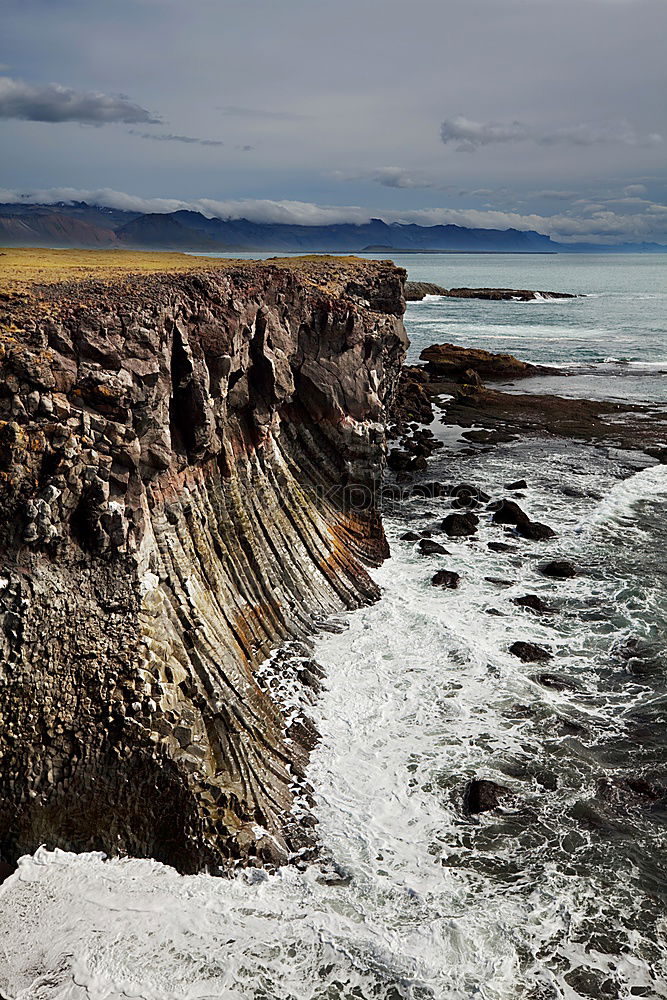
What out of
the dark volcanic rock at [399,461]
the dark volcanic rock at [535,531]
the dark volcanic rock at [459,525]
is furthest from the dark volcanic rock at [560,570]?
the dark volcanic rock at [399,461]

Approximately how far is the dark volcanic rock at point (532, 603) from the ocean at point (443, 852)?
29 centimetres

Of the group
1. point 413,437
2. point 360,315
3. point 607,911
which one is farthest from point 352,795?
point 413,437

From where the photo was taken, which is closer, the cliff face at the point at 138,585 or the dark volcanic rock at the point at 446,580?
the cliff face at the point at 138,585

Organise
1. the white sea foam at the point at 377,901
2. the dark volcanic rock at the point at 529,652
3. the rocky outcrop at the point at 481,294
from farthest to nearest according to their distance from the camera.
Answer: the rocky outcrop at the point at 481,294 < the dark volcanic rock at the point at 529,652 < the white sea foam at the point at 377,901

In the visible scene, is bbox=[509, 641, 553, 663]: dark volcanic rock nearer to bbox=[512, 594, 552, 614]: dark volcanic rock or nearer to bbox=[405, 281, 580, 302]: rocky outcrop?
bbox=[512, 594, 552, 614]: dark volcanic rock

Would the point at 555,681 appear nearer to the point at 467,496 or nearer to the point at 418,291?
the point at 467,496

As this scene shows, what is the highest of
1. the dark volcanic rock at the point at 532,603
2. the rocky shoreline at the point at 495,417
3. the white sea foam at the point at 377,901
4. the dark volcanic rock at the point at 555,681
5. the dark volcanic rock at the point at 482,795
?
the rocky shoreline at the point at 495,417

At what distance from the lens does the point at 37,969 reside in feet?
39.3

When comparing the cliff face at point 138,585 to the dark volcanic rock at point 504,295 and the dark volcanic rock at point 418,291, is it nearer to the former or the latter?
the dark volcanic rock at point 418,291

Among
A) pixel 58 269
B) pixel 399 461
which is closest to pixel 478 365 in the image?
pixel 399 461

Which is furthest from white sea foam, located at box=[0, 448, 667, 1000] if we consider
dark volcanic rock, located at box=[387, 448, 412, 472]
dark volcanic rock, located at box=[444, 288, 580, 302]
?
dark volcanic rock, located at box=[444, 288, 580, 302]

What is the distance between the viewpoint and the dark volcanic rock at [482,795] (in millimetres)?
15961

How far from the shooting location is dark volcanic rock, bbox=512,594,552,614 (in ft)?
80.7

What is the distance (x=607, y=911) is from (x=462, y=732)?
17.7 ft
